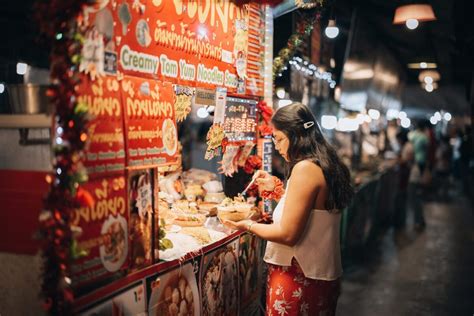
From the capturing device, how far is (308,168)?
3.40 metres

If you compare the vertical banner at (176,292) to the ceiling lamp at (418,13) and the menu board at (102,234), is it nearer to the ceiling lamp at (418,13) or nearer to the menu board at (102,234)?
the menu board at (102,234)

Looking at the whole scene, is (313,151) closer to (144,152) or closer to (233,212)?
(233,212)

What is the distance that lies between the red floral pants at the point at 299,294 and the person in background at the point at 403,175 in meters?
9.15

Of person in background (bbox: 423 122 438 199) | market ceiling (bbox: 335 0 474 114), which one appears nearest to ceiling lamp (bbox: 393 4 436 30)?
market ceiling (bbox: 335 0 474 114)

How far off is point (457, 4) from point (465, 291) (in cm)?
503

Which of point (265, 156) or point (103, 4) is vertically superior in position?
point (103, 4)

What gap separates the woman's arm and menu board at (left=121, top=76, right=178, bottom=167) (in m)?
0.98

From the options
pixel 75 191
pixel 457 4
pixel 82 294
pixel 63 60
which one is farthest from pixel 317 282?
pixel 457 4

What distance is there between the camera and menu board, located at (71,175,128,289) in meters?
2.75

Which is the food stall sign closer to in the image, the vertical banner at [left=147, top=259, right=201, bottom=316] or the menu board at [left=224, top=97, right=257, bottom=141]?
the menu board at [left=224, top=97, right=257, bottom=141]

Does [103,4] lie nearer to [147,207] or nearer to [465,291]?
[147,207]

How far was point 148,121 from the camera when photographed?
11.0 ft

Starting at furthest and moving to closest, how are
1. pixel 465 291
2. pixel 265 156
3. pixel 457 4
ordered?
pixel 457 4
pixel 465 291
pixel 265 156

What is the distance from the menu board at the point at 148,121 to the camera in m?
3.13
